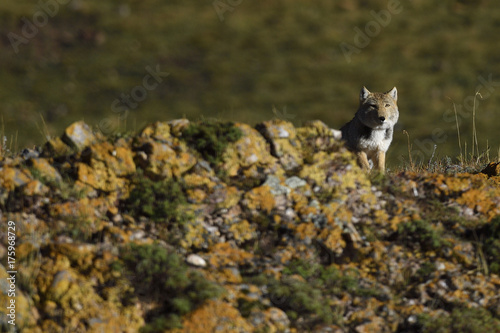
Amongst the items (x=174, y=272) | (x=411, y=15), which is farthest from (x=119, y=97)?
(x=174, y=272)

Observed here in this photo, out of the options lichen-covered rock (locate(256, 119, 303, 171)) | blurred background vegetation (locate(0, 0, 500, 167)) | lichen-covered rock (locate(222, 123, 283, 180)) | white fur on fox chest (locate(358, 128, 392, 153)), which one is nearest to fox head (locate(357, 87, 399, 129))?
white fur on fox chest (locate(358, 128, 392, 153))

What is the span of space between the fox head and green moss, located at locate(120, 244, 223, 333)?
4980 mm

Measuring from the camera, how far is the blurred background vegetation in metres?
34.6

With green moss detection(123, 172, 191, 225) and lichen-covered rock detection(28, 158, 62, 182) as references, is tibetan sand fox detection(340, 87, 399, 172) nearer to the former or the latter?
green moss detection(123, 172, 191, 225)

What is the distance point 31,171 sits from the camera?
26.6 ft

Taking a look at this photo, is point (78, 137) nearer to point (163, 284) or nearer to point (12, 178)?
point (12, 178)

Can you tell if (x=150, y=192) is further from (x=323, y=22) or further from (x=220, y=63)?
(x=323, y=22)

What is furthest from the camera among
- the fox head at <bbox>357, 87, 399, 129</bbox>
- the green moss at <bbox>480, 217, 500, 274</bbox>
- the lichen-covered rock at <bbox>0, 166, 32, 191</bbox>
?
the fox head at <bbox>357, 87, 399, 129</bbox>

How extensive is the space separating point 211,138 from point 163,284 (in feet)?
8.25

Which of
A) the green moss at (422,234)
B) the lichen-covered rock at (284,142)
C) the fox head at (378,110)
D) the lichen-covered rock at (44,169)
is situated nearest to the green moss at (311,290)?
the green moss at (422,234)

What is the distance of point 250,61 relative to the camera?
41188 millimetres

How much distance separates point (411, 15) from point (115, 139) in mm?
42303

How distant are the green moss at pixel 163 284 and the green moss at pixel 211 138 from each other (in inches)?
75.2

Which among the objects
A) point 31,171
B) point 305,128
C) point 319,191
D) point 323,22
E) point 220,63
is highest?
point 323,22
